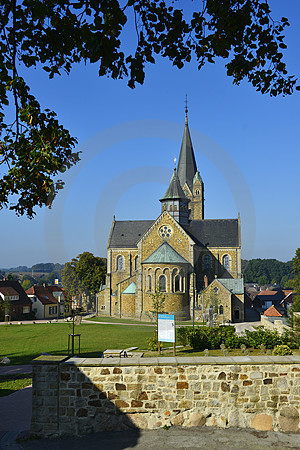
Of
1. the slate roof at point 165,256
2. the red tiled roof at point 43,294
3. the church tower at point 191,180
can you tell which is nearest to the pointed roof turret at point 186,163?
the church tower at point 191,180

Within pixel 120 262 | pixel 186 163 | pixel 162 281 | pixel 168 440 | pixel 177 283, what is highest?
pixel 186 163

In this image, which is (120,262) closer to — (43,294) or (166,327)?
(43,294)

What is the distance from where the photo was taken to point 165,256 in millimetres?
49625

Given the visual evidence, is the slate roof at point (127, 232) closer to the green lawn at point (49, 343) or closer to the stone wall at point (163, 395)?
the green lawn at point (49, 343)

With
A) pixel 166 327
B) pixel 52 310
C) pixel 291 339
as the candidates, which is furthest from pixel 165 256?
pixel 166 327

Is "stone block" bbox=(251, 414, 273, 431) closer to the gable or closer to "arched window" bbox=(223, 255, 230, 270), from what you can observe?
the gable

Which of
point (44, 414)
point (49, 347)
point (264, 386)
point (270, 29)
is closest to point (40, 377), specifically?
point (44, 414)

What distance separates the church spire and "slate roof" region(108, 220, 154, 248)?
11.1m

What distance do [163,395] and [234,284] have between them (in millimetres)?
43269

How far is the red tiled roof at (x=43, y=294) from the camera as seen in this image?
6182cm

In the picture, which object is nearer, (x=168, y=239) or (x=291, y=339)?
(x=291, y=339)

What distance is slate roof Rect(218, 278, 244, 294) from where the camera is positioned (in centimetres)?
4991

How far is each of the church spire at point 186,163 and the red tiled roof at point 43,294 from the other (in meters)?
28.6

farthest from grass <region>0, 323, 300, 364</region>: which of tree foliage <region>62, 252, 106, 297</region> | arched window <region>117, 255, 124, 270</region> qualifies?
tree foliage <region>62, 252, 106, 297</region>
